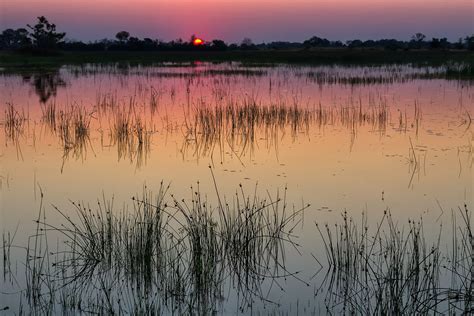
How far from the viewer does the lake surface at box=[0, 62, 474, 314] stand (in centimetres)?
611

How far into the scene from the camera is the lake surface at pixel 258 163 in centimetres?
611

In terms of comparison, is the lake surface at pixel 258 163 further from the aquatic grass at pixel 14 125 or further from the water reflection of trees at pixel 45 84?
the water reflection of trees at pixel 45 84

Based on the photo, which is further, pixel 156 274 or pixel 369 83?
pixel 369 83

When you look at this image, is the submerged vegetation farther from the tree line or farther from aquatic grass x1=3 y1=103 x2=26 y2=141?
the tree line

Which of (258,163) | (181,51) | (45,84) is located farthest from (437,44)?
(258,163)

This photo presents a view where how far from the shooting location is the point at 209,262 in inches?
216

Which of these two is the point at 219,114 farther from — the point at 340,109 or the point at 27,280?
the point at 27,280

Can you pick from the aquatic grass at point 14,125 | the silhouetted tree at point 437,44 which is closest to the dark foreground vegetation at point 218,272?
the aquatic grass at point 14,125

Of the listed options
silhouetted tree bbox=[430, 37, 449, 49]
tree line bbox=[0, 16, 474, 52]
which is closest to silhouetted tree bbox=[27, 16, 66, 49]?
tree line bbox=[0, 16, 474, 52]

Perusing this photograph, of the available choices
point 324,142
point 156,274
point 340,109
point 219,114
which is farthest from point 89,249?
point 340,109

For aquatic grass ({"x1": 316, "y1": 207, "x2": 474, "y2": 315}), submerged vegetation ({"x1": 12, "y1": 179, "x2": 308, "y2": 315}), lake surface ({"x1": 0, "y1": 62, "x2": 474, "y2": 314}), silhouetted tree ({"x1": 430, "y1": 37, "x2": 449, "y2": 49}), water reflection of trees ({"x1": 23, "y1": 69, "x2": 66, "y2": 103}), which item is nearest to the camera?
aquatic grass ({"x1": 316, "y1": 207, "x2": 474, "y2": 315})

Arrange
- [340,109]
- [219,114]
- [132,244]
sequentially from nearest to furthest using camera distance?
[132,244]
[219,114]
[340,109]

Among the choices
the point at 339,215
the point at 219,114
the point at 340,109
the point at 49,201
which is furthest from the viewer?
the point at 340,109

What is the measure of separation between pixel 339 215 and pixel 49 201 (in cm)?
395
